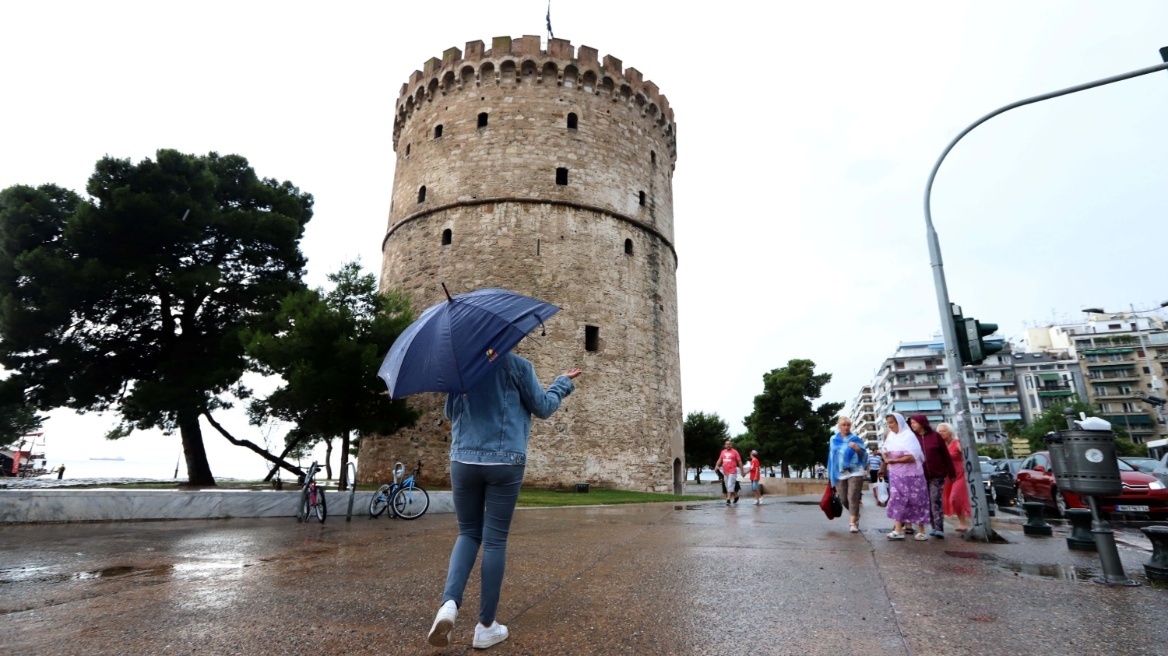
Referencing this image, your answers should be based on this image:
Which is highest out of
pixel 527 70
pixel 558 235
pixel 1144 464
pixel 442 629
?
pixel 527 70

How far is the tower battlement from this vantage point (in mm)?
22406

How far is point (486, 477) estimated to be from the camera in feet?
9.40

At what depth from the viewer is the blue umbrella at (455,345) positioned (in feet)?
9.51

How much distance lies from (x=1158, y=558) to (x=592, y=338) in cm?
1668

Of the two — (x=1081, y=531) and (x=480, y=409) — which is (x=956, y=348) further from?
(x=480, y=409)

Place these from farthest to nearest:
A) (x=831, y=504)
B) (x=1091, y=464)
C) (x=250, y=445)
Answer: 1. (x=250, y=445)
2. (x=831, y=504)
3. (x=1091, y=464)

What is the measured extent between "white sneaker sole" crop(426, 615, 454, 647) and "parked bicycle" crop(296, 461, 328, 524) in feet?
25.2

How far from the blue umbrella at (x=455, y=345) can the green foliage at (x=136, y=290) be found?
18.7 metres

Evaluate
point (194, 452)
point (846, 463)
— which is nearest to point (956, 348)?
point (846, 463)

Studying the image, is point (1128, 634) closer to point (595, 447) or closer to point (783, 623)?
point (783, 623)

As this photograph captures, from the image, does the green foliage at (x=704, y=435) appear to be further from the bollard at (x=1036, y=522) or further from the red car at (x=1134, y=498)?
the bollard at (x=1036, y=522)

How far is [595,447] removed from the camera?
19203 mm

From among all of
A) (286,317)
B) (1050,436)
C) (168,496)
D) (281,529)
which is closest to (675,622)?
(1050,436)

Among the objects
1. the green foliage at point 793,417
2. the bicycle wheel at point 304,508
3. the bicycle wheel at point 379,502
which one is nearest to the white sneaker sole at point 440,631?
the bicycle wheel at point 304,508
